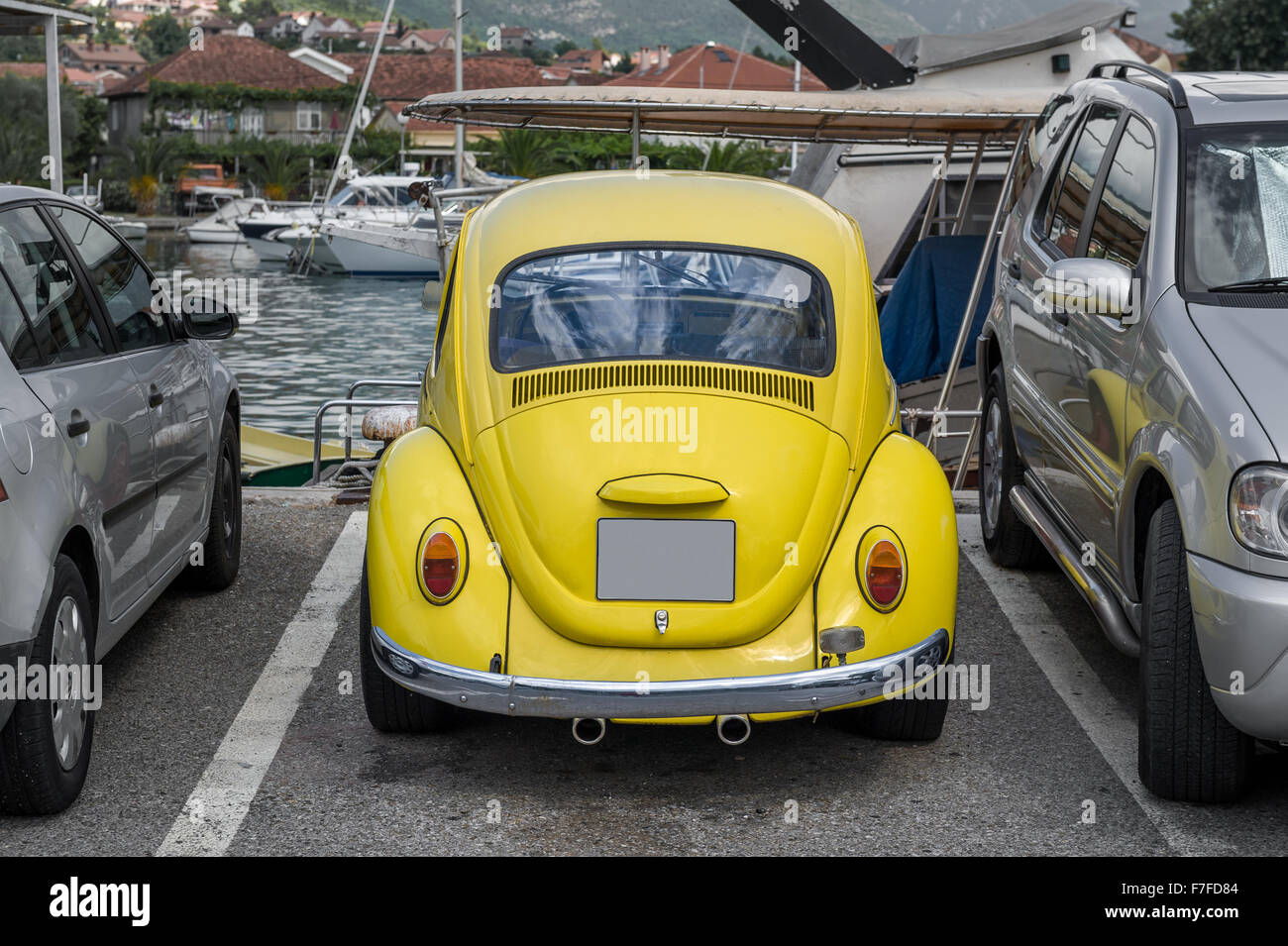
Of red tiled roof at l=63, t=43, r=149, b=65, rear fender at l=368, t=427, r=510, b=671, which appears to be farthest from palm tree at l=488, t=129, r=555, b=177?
red tiled roof at l=63, t=43, r=149, b=65

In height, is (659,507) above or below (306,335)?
above

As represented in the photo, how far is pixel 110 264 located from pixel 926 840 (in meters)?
3.43

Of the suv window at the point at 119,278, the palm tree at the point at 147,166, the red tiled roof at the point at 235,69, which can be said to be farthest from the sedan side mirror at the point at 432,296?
the red tiled roof at the point at 235,69

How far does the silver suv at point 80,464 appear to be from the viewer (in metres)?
3.96

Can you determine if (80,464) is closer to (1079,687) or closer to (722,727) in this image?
(722,727)

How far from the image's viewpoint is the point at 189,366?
593 centimetres

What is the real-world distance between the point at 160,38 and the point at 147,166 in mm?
119351

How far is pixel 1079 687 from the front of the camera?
543 cm

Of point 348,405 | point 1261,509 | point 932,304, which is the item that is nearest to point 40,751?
point 1261,509

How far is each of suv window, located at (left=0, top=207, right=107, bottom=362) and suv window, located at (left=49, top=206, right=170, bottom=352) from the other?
0.67 feet
